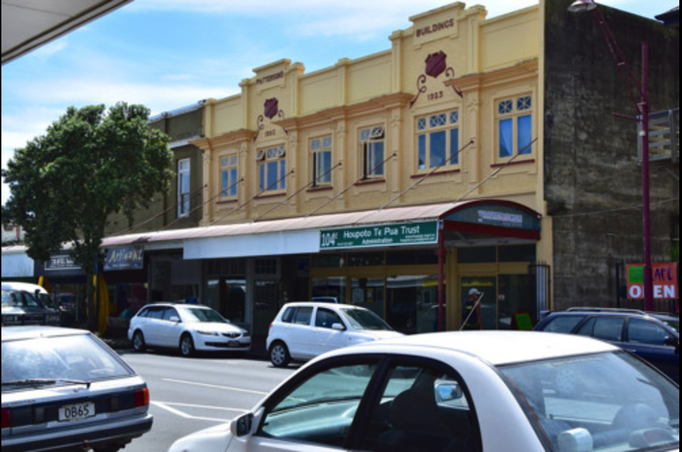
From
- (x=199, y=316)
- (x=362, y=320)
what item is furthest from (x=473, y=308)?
(x=199, y=316)

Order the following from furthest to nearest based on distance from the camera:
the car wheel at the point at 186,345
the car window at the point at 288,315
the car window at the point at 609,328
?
the car wheel at the point at 186,345 → the car window at the point at 288,315 → the car window at the point at 609,328

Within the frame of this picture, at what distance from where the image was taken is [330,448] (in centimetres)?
408

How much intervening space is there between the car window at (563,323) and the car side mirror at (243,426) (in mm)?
8724

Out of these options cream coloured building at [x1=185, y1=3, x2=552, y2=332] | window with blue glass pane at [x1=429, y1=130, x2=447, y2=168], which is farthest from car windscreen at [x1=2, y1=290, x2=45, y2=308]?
window with blue glass pane at [x1=429, y1=130, x2=447, y2=168]

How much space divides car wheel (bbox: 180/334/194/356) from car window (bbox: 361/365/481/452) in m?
18.5

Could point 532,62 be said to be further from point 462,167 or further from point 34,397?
point 34,397

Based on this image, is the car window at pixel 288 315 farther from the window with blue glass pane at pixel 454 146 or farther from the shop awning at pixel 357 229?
the window with blue glass pane at pixel 454 146

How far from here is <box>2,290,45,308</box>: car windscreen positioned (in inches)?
990

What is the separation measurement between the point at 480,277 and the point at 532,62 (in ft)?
20.0

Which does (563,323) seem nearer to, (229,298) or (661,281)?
(661,281)

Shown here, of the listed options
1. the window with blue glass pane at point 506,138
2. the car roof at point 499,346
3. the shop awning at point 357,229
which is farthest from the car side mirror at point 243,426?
the window with blue glass pane at point 506,138

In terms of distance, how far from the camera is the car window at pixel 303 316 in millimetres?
18688

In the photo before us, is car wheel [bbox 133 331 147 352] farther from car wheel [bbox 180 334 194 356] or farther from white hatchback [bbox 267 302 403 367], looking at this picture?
white hatchback [bbox 267 302 403 367]

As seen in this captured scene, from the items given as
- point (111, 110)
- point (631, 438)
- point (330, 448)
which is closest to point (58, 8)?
point (330, 448)
